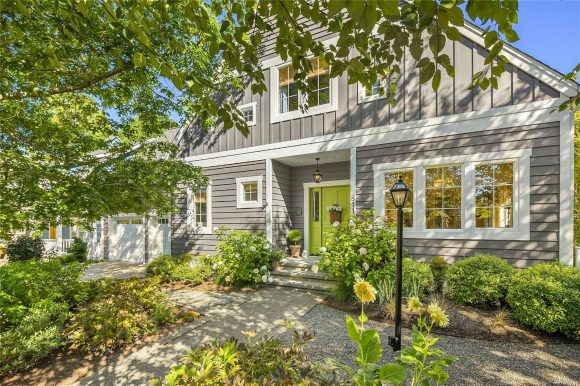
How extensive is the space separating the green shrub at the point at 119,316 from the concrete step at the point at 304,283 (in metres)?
2.60

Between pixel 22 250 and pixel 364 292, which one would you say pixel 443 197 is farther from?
pixel 22 250

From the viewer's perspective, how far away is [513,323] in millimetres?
3994

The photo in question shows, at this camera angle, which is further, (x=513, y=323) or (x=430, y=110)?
(x=430, y=110)

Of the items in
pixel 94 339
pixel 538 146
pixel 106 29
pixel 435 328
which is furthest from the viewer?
pixel 538 146

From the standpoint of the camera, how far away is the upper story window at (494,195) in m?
5.19

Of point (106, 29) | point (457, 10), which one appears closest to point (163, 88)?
point (106, 29)

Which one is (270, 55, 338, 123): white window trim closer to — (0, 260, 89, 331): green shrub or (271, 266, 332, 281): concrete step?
(271, 266, 332, 281): concrete step

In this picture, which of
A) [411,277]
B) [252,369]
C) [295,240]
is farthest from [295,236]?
[252,369]

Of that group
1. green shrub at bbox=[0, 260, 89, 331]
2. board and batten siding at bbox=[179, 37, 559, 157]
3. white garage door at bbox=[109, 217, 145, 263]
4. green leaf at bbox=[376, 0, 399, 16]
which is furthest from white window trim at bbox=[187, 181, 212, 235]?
green leaf at bbox=[376, 0, 399, 16]

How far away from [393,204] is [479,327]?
9.14ft

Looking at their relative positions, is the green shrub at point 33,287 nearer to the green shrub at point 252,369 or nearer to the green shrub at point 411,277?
the green shrub at point 252,369

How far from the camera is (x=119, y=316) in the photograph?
363cm

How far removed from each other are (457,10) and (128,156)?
19.6 ft

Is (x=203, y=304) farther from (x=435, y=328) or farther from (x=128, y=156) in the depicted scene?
(x=435, y=328)
